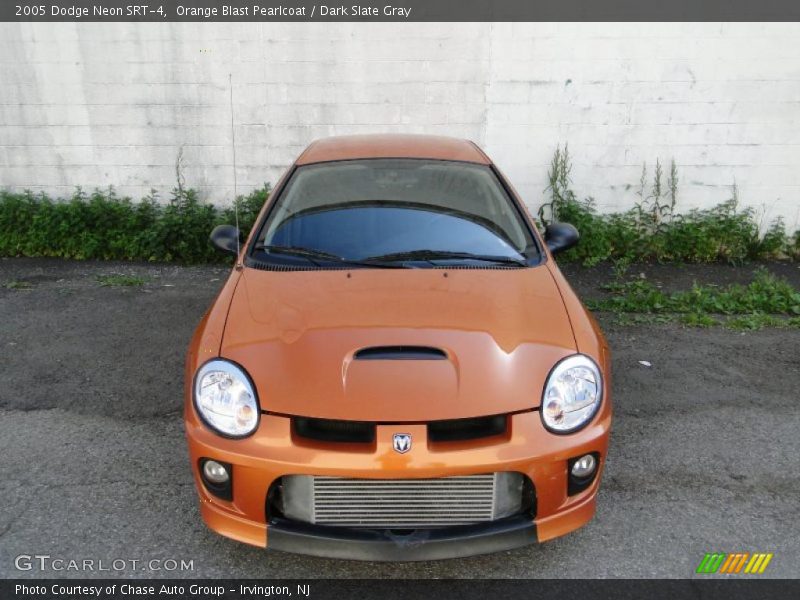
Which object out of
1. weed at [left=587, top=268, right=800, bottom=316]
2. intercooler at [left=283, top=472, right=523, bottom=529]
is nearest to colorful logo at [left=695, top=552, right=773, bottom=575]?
intercooler at [left=283, top=472, right=523, bottom=529]

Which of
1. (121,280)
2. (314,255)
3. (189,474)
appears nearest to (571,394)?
(314,255)

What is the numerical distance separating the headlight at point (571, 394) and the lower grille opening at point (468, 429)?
17 centimetres

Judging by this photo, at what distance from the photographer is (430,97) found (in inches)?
251

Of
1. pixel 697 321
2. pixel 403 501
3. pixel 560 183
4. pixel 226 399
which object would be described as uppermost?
pixel 560 183

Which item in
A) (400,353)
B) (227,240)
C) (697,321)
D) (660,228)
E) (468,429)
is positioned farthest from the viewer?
(660,228)

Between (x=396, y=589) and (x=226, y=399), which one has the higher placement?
(x=226, y=399)

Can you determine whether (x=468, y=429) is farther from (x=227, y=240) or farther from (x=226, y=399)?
(x=227, y=240)

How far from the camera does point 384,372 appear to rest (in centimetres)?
233

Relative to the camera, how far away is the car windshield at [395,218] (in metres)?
3.11

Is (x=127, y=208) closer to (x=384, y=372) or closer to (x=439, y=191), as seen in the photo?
(x=439, y=191)

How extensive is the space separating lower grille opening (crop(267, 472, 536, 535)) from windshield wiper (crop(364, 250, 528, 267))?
3.74 ft
